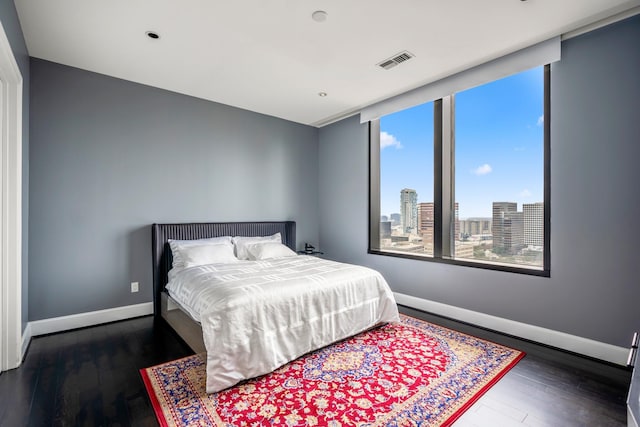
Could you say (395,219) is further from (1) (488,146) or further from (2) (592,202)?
(2) (592,202)

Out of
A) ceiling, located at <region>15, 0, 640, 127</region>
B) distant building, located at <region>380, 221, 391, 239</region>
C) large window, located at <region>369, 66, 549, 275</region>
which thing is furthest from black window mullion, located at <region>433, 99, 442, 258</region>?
distant building, located at <region>380, 221, 391, 239</region>

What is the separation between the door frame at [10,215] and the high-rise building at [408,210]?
383 centimetres

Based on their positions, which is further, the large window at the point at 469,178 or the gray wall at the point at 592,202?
the large window at the point at 469,178

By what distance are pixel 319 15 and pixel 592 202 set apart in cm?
264

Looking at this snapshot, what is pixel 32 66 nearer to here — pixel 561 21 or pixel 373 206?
pixel 373 206

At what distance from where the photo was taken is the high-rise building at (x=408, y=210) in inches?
157

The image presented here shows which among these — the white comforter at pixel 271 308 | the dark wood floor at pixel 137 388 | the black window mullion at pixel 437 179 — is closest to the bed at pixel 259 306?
the white comforter at pixel 271 308

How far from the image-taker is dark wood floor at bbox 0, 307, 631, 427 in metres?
1.75

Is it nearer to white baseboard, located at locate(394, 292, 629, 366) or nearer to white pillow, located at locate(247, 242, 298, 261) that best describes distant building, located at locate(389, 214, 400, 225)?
white baseboard, located at locate(394, 292, 629, 366)

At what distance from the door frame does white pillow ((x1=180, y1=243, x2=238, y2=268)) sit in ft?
4.34

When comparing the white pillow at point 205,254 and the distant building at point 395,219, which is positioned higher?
the distant building at point 395,219

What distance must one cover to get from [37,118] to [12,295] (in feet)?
5.68

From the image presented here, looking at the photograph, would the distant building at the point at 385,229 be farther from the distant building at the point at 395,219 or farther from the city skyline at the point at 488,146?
the city skyline at the point at 488,146

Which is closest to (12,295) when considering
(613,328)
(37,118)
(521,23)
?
(37,118)
